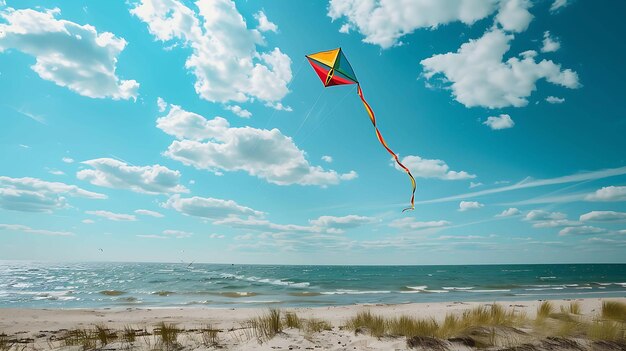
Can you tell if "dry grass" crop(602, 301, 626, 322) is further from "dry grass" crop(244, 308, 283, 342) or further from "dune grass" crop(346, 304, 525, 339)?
"dry grass" crop(244, 308, 283, 342)

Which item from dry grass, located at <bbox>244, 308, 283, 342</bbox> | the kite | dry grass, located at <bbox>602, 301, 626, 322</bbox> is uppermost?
the kite

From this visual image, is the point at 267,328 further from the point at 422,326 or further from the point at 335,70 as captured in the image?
the point at 335,70

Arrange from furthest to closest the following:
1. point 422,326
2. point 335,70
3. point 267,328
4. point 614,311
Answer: point 614,311 < point 335,70 < point 422,326 < point 267,328

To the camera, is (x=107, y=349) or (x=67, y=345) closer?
(x=107, y=349)

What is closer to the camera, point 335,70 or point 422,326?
point 422,326

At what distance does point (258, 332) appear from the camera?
22.0 feet

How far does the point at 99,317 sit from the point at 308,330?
12.0 m

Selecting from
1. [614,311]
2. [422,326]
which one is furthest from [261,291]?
[422,326]

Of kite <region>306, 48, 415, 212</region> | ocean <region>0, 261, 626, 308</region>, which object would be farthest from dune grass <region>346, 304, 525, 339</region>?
ocean <region>0, 261, 626, 308</region>

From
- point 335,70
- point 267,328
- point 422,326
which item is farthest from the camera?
point 335,70

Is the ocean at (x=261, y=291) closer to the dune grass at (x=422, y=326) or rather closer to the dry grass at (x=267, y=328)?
the dune grass at (x=422, y=326)

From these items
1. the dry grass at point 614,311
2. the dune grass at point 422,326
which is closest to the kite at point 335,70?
the dune grass at point 422,326

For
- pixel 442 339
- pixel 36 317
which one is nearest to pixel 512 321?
pixel 442 339

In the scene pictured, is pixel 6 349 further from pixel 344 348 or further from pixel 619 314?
pixel 619 314
